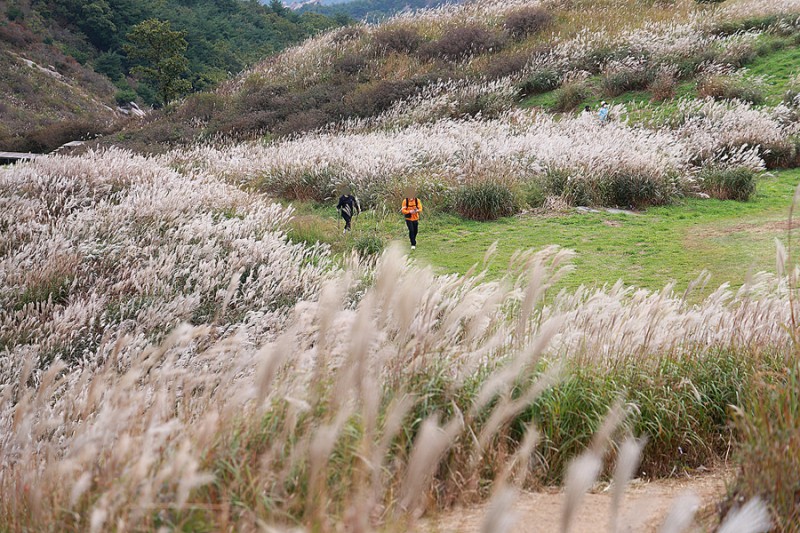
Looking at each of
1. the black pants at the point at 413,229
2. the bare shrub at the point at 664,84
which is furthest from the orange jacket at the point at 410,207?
the bare shrub at the point at 664,84

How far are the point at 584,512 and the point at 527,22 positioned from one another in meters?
26.4

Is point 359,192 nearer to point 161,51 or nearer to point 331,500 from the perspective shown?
point 331,500

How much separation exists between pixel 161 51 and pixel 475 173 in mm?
29692

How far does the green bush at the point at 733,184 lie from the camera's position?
11.6 meters

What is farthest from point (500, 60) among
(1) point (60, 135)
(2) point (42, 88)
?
(2) point (42, 88)

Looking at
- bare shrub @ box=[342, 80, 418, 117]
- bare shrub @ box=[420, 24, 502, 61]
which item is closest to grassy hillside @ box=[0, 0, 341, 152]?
bare shrub @ box=[420, 24, 502, 61]

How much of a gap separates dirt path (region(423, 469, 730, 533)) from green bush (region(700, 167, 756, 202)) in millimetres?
10032

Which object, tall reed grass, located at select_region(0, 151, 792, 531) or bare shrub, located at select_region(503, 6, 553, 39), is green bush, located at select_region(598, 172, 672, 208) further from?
bare shrub, located at select_region(503, 6, 553, 39)

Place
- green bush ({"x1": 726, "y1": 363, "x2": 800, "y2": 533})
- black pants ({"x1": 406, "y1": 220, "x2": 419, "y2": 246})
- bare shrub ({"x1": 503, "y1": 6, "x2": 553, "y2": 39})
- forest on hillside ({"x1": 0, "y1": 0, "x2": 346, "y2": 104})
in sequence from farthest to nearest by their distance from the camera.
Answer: forest on hillside ({"x1": 0, "y1": 0, "x2": 346, "y2": 104}) < bare shrub ({"x1": 503, "y1": 6, "x2": 553, "y2": 39}) < black pants ({"x1": 406, "y1": 220, "x2": 419, "y2": 246}) < green bush ({"x1": 726, "y1": 363, "x2": 800, "y2": 533})

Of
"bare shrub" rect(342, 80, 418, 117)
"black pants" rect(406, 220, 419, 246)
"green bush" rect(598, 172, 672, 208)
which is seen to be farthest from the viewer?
"bare shrub" rect(342, 80, 418, 117)

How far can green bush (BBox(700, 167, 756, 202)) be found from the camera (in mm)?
11602

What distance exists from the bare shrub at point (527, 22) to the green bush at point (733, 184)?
637 inches

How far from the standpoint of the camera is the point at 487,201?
11.1 meters

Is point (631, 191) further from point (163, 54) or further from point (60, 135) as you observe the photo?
point (163, 54)
